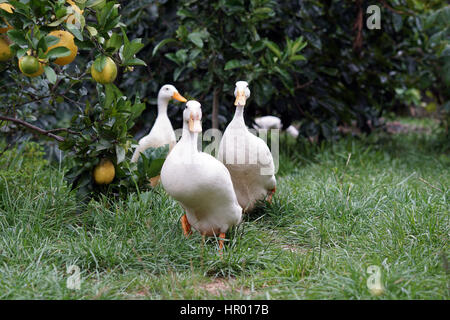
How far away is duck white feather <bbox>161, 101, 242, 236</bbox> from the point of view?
8.37 ft

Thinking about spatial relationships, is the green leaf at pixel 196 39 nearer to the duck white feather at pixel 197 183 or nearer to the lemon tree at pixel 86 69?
the lemon tree at pixel 86 69

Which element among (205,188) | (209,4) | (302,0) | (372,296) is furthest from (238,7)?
(372,296)

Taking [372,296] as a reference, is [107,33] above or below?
above

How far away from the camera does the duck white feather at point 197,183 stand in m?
2.55

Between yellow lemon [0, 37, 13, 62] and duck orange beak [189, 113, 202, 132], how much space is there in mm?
990

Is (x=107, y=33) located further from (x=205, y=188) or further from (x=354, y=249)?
(x=354, y=249)

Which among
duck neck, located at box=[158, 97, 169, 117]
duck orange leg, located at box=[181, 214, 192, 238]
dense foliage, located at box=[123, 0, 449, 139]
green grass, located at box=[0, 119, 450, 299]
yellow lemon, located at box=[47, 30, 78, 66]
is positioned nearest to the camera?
green grass, located at box=[0, 119, 450, 299]

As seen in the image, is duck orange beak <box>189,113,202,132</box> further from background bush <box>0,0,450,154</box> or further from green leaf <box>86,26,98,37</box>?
background bush <box>0,0,450,154</box>

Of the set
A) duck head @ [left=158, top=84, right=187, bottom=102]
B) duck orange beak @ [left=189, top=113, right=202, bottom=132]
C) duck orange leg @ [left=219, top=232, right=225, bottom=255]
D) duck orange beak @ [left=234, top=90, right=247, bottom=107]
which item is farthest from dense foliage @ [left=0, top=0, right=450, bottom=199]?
duck orange leg @ [left=219, top=232, right=225, bottom=255]

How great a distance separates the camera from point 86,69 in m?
3.09

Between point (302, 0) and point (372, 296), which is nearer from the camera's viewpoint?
point (372, 296)

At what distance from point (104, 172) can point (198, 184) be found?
2.56 ft
